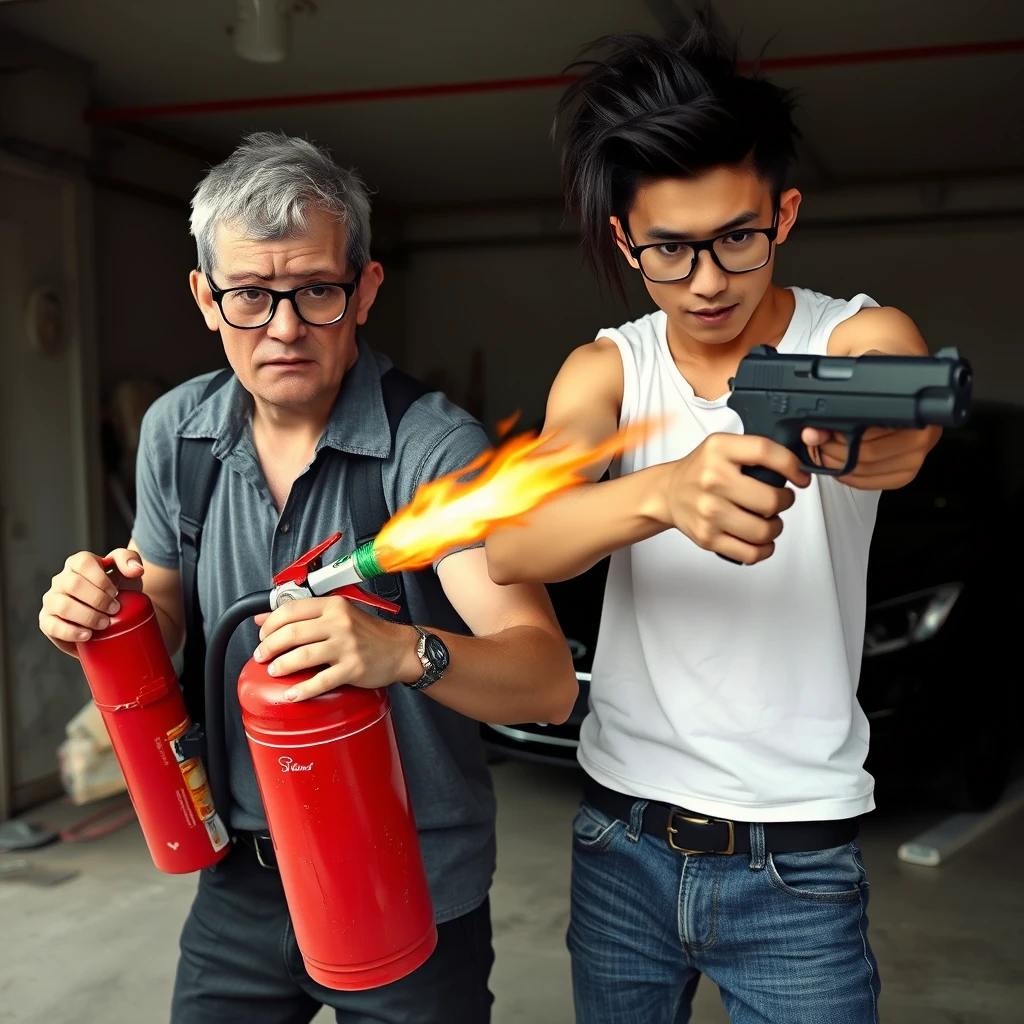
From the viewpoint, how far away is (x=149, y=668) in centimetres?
168

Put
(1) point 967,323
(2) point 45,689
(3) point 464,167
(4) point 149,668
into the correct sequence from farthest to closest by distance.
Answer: (1) point 967,323, (3) point 464,167, (2) point 45,689, (4) point 149,668

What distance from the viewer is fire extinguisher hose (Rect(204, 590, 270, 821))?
1554mm

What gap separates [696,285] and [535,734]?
3.54m

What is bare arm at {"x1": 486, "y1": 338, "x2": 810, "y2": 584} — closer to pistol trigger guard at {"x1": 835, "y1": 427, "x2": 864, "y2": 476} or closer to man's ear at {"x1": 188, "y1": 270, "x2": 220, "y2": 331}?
pistol trigger guard at {"x1": 835, "y1": 427, "x2": 864, "y2": 476}

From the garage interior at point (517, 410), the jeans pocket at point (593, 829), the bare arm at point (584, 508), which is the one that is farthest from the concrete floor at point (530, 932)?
the bare arm at point (584, 508)

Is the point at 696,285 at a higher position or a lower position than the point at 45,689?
higher

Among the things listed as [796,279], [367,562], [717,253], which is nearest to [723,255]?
[717,253]

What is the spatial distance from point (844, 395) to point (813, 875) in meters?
0.77

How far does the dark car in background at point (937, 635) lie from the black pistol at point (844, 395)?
313 centimetres

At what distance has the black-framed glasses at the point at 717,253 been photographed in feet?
4.60

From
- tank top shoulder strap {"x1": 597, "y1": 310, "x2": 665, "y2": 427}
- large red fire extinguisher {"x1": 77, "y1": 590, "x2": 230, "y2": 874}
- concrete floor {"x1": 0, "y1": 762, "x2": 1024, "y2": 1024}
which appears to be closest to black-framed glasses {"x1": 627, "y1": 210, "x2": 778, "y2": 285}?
tank top shoulder strap {"x1": 597, "y1": 310, "x2": 665, "y2": 427}

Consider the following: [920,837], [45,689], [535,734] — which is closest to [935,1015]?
[920,837]

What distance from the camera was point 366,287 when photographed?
5.82 feet

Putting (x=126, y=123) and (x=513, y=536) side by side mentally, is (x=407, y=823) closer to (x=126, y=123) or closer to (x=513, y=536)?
(x=513, y=536)
